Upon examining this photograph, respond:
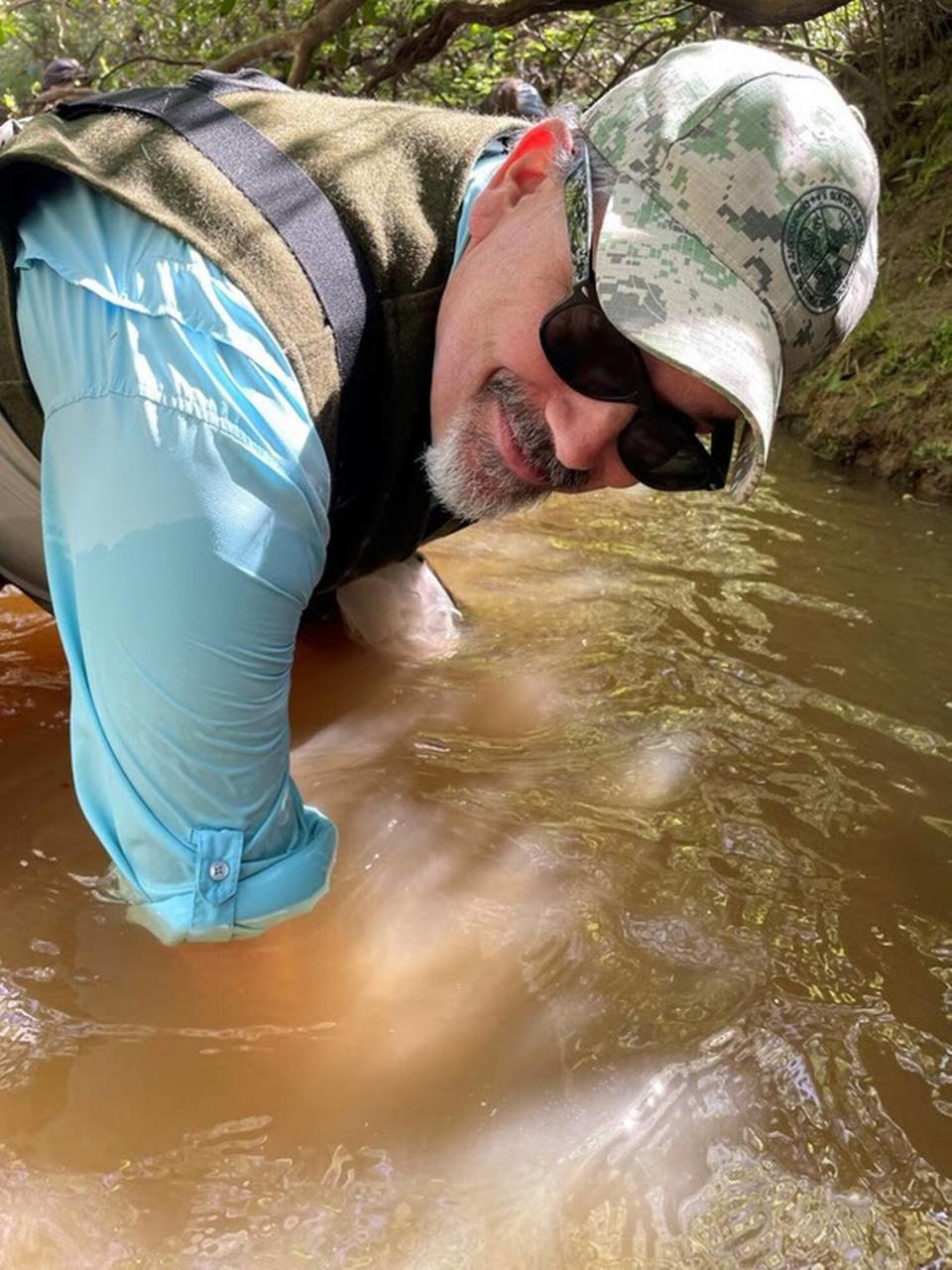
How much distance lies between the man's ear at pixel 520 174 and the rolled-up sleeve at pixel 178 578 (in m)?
0.47

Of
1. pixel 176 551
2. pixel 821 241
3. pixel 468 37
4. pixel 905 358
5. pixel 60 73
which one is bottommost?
pixel 60 73

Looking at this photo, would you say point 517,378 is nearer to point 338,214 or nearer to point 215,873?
point 338,214

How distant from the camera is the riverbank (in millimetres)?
4520

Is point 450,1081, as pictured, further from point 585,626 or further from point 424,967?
point 585,626

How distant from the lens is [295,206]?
1.42m

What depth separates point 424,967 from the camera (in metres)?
1.66

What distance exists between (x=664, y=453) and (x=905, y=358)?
372 cm

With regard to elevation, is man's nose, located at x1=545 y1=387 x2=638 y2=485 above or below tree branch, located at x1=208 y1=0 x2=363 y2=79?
above

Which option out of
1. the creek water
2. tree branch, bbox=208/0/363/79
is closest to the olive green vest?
the creek water

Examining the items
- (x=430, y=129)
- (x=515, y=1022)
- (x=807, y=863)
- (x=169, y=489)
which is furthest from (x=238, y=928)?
(x=430, y=129)

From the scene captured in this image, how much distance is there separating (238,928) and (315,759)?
0.83m

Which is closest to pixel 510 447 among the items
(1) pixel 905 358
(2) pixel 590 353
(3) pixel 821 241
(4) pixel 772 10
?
(2) pixel 590 353

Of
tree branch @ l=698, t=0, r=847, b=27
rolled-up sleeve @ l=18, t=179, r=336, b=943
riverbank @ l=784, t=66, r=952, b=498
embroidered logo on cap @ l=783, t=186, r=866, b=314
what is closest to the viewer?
rolled-up sleeve @ l=18, t=179, r=336, b=943

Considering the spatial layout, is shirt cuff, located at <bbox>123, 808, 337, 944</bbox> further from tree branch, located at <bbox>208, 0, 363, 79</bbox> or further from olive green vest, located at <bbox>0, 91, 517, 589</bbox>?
tree branch, located at <bbox>208, 0, 363, 79</bbox>
